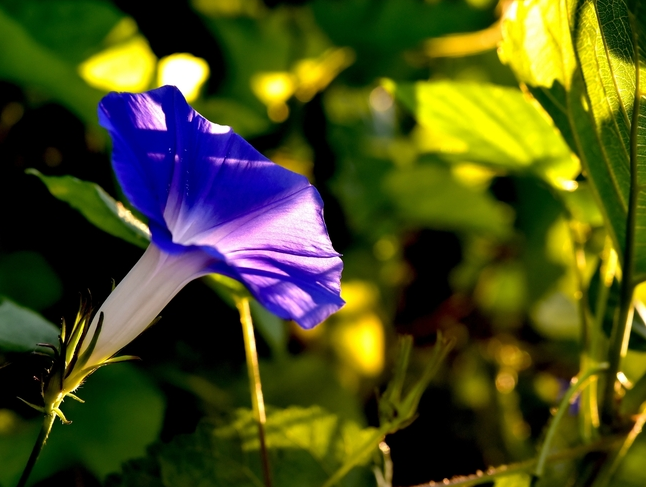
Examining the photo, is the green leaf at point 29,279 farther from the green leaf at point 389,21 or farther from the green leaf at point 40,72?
the green leaf at point 389,21

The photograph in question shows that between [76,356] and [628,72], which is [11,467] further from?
[628,72]


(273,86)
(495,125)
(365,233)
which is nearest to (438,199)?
(365,233)

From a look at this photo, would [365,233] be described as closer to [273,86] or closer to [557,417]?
[273,86]

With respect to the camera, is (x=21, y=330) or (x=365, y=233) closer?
(x=21, y=330)

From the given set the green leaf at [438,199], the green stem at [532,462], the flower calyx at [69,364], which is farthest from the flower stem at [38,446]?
the green leaf at [438,199]

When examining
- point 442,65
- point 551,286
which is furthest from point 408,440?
point 442,65

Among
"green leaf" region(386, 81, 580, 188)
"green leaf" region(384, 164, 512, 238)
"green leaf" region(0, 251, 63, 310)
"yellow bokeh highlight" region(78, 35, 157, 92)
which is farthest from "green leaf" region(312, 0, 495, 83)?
"green leaf" region(0, 251, 63, 310)
